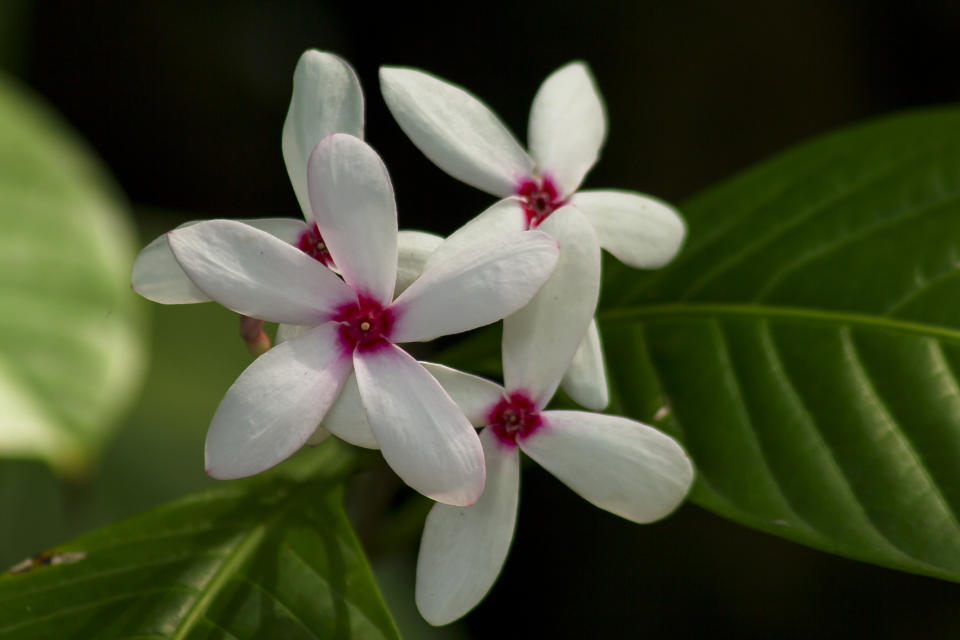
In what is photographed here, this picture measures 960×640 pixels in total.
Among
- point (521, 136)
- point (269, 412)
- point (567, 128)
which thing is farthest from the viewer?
point (521, 136)

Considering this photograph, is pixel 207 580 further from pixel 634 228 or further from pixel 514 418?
pixel 634 228

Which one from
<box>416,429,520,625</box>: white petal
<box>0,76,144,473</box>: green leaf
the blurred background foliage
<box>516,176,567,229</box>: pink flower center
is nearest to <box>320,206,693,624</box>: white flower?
<box>416,429,520,625</box>: white petal

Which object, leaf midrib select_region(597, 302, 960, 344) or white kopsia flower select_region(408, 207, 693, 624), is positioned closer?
white kopsia flower select_region(408, 207, 693, 624)

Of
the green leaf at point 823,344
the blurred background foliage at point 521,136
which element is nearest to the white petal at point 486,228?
the green leaf at point 823,344

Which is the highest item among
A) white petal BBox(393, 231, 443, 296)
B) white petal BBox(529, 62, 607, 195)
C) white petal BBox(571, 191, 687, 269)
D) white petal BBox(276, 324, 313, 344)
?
white petal BBox(529, 62, 607, 195)

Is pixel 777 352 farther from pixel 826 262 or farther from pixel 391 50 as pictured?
pixel 391 50

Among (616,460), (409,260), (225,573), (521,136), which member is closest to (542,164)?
(409,260)

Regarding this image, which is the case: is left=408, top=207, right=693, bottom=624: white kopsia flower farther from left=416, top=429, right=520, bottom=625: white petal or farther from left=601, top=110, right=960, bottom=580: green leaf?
left=601, top=110, right=960, bottom=580: green leaf
